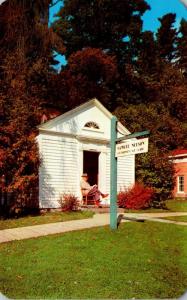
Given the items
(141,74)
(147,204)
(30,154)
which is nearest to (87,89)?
(141,74)

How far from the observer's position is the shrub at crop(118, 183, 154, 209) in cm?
999

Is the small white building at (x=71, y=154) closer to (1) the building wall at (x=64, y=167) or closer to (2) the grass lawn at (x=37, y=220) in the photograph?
(1) the building wall at (x=64, y=167)

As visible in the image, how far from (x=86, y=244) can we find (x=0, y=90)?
452 centimetres

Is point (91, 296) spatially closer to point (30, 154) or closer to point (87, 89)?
point (87, 89)

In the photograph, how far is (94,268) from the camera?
428 centimetres

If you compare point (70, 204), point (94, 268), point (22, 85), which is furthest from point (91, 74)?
point (70, 204)

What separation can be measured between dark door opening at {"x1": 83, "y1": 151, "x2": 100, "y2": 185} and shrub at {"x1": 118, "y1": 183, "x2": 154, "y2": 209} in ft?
8.65

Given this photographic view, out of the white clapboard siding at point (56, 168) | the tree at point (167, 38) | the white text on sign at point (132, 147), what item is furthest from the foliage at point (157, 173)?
the tree at point (167, 38)

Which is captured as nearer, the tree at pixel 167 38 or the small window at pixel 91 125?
the tree at pixel 167 38

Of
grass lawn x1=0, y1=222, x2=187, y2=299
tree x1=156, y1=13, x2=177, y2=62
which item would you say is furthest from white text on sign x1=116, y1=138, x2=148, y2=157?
tree x1=156, y1=13, x2=177, y2=62

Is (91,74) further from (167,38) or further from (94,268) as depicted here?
(94,268)

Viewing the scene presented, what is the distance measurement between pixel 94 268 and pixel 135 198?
5970 mm

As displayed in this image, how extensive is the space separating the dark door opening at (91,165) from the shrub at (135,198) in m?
2.64

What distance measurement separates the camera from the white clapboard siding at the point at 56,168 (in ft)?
37.0
